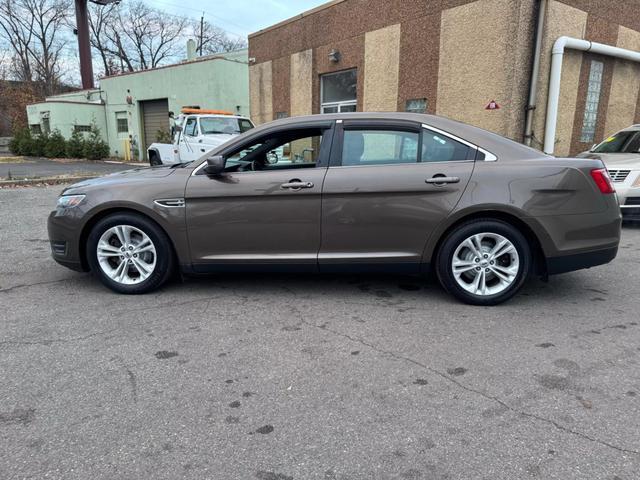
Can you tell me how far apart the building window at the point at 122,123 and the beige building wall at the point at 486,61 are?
22103mm

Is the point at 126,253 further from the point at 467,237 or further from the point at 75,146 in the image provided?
the point at 75,146

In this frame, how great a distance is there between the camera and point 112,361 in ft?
10.2

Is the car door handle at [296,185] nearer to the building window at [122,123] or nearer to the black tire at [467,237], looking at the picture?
the black tire at [467,237]

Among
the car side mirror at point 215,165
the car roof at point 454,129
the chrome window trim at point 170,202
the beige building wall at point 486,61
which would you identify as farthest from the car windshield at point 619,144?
the chrome window trim at point 170,202

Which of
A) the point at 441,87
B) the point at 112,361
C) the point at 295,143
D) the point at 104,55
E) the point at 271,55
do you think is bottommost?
the point at 112,361

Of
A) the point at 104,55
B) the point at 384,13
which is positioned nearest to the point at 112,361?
the point at 384,13

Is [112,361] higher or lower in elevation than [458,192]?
lower

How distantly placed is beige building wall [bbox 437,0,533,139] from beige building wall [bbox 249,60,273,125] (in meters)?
7.00

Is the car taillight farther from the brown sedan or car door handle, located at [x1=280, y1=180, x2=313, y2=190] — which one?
car door handle, located at [x1=280, y1=180, x2=313, y2=190]

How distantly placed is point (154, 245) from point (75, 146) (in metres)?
26.9

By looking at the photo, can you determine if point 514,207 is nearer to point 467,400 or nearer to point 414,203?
point 414,203

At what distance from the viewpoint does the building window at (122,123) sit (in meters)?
27.6

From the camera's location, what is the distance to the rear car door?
3934mm

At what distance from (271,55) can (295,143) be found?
1206 centimetres
